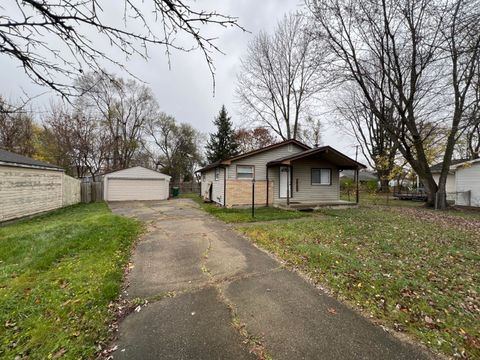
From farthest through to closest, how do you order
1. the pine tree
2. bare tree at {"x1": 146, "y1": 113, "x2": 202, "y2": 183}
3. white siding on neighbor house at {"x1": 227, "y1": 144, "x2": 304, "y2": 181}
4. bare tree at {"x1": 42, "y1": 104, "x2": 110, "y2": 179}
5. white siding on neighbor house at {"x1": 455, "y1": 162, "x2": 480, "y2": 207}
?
1. bare tree at {"x1": 146, "y1": 113, "x2": 202, "y2": 183}
2. the pine tree
3. bare tree at {"x1": 42, "y1": 104, "x2": 110, "y2": 179}
4. white siding on neighbor house at {"x1": 455, "y1": 162, "x2": 480, "y2": 207}
5. white siding on neighbor house at {"x1": 227, "y1": 144, "x2": 304, "y2": 181}

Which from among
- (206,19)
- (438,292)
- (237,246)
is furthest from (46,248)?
(438,292)

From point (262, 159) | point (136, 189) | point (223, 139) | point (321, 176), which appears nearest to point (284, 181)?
point (262, 159)

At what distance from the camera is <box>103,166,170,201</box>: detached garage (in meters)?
17.1

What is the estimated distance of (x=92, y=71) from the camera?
80.8 inches

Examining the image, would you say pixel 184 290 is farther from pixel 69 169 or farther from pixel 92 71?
pixel 69 169

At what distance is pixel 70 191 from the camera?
14211 millimetres

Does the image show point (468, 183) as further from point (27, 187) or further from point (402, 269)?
point (27, 187)

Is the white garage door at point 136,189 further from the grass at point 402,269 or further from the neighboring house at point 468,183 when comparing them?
the neighboring house at point 468,183

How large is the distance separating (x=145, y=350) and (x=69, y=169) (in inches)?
1019

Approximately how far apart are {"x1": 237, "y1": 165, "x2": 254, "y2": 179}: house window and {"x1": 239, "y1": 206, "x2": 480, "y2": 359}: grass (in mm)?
4976

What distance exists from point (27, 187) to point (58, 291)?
9778mm

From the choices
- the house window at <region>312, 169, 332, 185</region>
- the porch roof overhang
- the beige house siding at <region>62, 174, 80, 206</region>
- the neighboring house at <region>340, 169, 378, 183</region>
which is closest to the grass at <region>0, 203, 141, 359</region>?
the porch roof overhang

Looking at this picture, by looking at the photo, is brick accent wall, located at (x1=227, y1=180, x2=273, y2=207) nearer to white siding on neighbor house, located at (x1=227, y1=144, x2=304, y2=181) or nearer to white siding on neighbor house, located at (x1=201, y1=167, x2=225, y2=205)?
white siding on neighbor house, located at (x1=227, y1=144, x2=304, y2=181)

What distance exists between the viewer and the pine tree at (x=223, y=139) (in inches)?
1045
